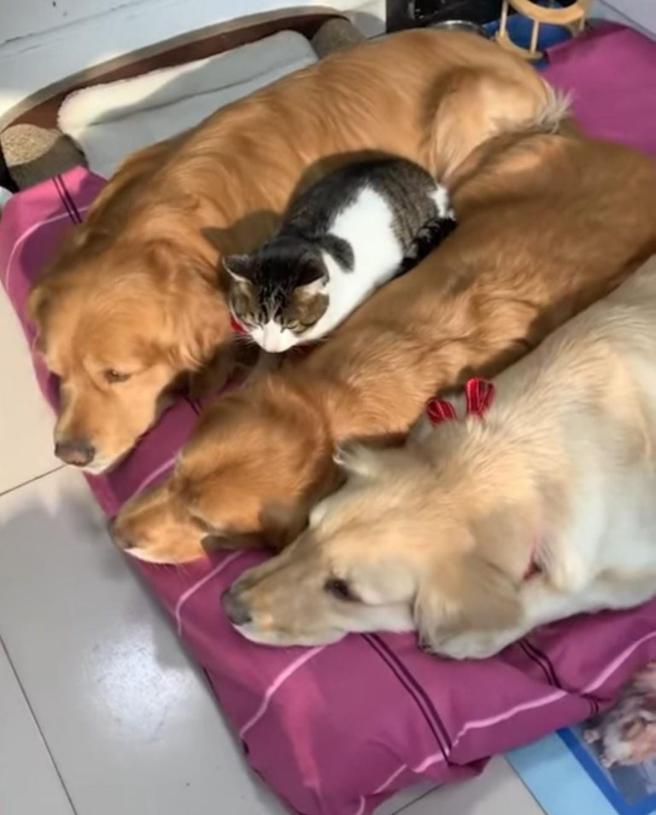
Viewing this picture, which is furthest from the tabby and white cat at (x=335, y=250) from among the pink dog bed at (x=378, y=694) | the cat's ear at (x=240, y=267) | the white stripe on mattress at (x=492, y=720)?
the white stripe on mattress at (x=492, y=720)

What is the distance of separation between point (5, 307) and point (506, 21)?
147 centimetres

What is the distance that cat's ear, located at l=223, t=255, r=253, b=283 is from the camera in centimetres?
171

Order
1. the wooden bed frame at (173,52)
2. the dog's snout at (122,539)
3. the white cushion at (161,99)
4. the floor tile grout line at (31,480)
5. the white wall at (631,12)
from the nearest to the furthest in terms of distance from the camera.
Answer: the dog's snout at (122,539)
the floor tile grout line at (31,480)
the white cushion at (161,99)
the wooden bed frame at (173,52)
the white wall at (631,12)

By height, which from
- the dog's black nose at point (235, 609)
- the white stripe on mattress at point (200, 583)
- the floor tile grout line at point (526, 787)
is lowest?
the floor tile grout line at point (526, 787)

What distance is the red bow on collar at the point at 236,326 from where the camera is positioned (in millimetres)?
1842

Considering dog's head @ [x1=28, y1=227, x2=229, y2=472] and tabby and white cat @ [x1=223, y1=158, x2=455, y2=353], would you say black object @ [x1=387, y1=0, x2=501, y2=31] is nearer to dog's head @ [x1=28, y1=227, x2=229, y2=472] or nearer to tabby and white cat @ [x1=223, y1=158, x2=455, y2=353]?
tabby and white cat @ [x1=223, y1=158, x2=455, y2=353]

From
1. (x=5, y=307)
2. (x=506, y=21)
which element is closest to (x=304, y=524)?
(x=5, y=307)

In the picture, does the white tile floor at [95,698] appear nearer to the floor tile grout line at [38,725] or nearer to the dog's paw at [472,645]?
the floor tile grout line at [38,725]

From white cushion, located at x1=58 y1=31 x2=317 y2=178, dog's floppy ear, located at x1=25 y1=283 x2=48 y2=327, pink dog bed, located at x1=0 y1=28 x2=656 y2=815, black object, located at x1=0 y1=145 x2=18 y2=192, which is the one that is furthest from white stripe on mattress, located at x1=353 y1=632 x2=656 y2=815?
black object, located at x1=0 y1=145 x2=18 y2=192

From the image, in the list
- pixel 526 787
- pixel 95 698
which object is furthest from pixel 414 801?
pixel 95 698

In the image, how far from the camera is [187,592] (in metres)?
1.75

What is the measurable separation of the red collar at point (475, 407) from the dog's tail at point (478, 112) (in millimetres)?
704

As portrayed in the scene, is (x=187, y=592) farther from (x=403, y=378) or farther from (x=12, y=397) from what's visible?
(x=12, y=397)

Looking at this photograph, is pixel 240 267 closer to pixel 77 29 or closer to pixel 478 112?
pixel 478 112
